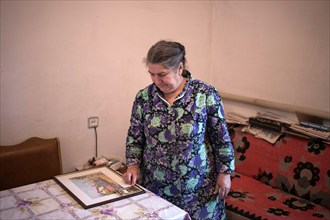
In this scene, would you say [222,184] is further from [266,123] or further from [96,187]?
[266,123]

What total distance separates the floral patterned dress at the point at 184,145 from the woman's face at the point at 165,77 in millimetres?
49

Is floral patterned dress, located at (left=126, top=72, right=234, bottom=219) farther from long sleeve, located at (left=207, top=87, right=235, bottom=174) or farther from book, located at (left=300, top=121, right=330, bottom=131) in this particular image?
book, located at (left=300, top=121, right=330, bottom=131)

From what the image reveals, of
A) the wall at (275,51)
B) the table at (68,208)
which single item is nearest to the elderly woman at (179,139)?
the table at (68,208)

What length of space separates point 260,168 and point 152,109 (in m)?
1.40

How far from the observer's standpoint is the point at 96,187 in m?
1.43

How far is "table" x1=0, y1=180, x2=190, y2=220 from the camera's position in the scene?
1.21 metres

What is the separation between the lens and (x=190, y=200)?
1.57m

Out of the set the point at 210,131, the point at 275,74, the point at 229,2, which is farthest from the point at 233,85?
the point at 210,131

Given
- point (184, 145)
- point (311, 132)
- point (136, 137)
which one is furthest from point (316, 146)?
point (136, 137)

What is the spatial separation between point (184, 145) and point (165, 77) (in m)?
0.33

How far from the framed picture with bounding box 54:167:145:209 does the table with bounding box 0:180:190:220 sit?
27 millimetres

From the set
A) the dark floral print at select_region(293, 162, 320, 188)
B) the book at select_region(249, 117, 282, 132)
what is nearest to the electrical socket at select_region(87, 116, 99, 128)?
the book at select_region(249, 117, 282, 132)

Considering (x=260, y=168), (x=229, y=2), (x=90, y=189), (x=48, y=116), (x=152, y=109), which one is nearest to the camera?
(x=90, y=189)

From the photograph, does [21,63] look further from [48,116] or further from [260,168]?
[260,168]
